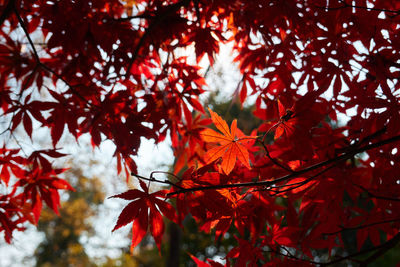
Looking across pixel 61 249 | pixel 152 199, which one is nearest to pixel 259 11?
pixel 152 199

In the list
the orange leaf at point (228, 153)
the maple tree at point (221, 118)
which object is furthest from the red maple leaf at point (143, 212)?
the orange leaf at point (228, 153)

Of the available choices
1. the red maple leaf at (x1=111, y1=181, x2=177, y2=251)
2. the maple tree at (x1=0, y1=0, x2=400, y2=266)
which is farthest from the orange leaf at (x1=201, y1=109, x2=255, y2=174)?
the red maple leaf at (x1=111, y1=181, x2=177, y2=251)

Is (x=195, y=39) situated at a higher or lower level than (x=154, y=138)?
higher

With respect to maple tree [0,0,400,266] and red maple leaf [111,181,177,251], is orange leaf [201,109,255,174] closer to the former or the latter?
maple tree [0,0,400,266]

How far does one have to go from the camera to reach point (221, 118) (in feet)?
2.46

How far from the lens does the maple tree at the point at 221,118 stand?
31.3 inches

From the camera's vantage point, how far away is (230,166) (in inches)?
31.2

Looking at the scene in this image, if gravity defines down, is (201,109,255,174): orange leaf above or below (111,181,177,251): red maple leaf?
above

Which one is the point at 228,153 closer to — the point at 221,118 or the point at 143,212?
the point at 221,118

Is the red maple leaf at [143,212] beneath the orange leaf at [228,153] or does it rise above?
beneath

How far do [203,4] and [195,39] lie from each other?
160 millimetres

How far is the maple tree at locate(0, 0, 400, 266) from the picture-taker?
A: 0.79 meters

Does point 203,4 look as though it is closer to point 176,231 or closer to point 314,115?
point 314,115

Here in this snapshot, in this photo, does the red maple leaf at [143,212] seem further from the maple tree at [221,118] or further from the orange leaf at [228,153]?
the orange leaf at [228,153]
